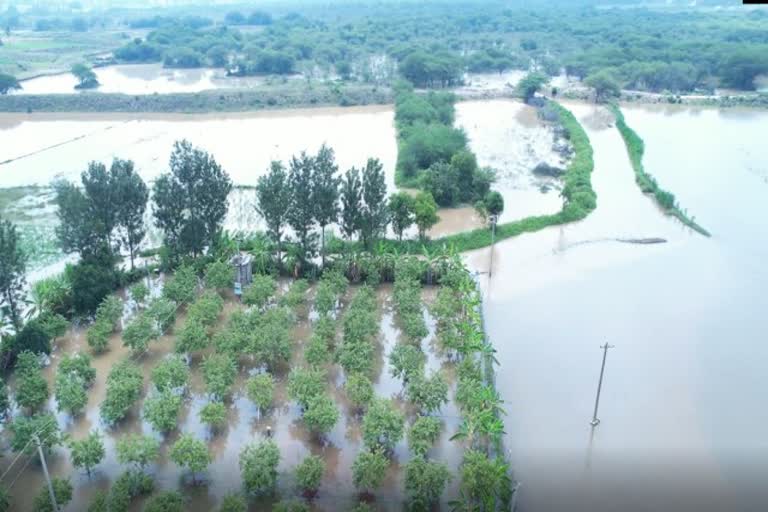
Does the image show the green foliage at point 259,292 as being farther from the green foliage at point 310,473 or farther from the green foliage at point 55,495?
the green foliage at point 55,495

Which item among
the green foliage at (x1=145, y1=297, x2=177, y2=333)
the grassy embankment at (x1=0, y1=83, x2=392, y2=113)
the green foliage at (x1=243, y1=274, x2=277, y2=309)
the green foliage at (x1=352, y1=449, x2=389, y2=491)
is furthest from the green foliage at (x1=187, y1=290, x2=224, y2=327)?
the grassy embankment at (x1=0, y1=83, x2=392, y2=113)

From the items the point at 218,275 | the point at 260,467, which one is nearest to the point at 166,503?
the point at 260,467

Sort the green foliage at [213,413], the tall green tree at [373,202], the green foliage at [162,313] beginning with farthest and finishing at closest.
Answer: the tall green tree at [373,202]
the green foliage at [162,313]
the green foliage at [213,413]

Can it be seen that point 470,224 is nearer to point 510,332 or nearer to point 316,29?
point 510,332

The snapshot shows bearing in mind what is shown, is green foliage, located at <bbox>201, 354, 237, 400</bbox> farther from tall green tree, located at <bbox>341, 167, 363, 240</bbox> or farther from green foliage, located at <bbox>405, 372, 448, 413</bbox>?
tall green tree, located at <bbox>341, 167, 363, 240</bbox>

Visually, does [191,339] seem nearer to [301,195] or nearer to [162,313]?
[162,313]

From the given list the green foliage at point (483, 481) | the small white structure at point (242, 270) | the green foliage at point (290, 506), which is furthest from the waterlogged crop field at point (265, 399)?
the green foliage at point (290, 506)
